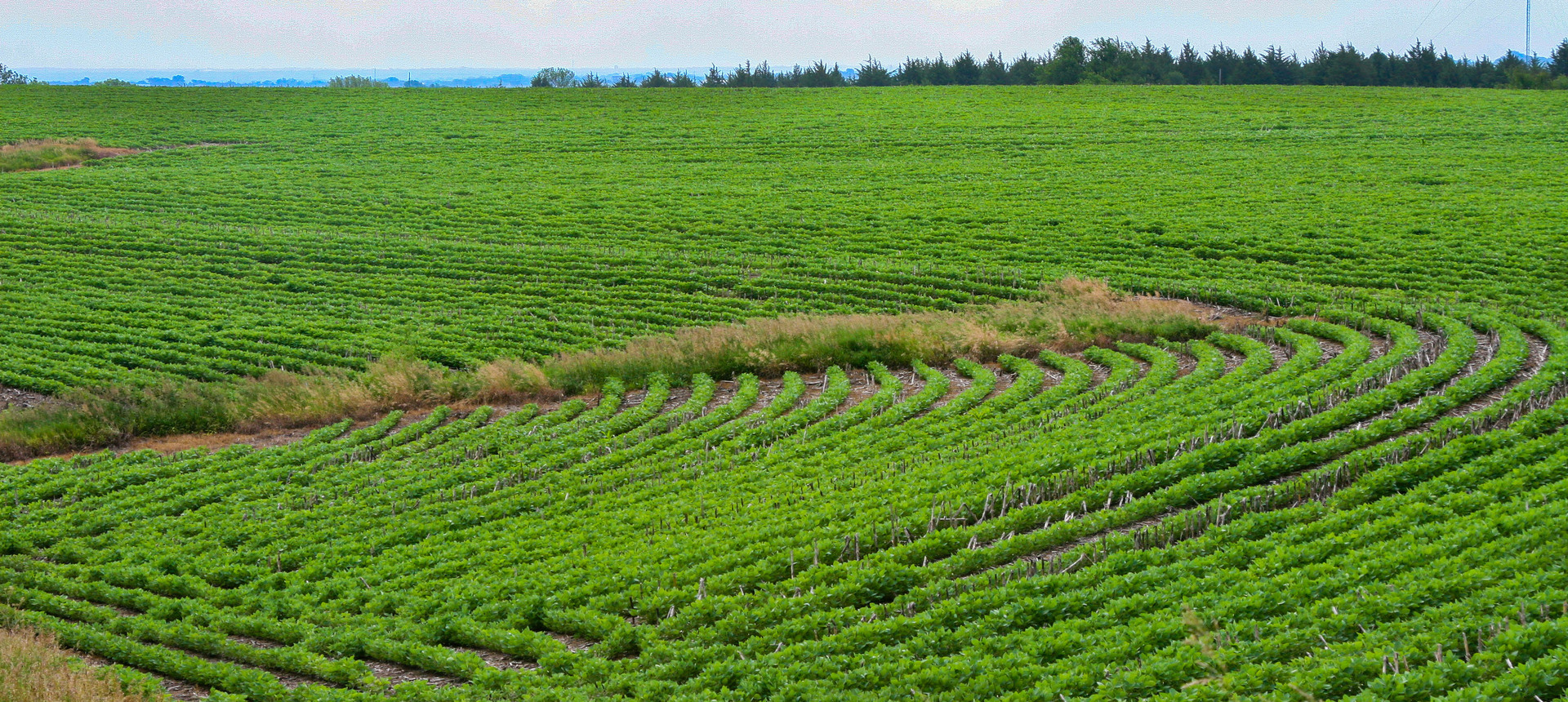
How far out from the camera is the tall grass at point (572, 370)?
20766mm

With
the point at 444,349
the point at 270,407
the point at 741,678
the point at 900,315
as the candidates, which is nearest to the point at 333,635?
the point at 741,678

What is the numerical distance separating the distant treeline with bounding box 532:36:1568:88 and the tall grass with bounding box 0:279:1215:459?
66.3 metres

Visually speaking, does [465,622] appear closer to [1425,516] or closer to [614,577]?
[614,577]

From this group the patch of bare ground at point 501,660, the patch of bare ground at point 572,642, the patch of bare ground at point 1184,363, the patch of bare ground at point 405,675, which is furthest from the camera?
A: the patch of bare ground at point 1184,363

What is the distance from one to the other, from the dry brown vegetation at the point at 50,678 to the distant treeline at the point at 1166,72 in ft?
261

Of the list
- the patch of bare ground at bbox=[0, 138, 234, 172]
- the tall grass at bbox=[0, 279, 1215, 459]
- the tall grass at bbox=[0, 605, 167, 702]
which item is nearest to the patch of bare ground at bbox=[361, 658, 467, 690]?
the tall grass at bbox=[0, 605, 167, 702]

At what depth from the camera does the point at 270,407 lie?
69.6 ft

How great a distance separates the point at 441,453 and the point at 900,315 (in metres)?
12.3

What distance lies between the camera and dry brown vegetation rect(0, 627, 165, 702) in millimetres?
9859

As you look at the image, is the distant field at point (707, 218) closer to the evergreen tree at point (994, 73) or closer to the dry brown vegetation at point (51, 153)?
the dry brown vegetation at point (51, 153)

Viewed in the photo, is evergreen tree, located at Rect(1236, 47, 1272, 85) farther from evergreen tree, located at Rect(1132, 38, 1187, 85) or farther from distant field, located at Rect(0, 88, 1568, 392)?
distant field, located at Rect(0, 88, 1568, 392)

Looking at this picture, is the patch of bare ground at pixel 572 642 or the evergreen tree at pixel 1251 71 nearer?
the patch of bare ground at pixel 572 642

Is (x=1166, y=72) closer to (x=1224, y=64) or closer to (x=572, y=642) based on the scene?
(x=1224, y=64)

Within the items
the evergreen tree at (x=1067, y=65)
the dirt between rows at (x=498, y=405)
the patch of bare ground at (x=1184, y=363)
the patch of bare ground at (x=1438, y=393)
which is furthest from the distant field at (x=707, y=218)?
the evergreen tree at (x=1067, y=65)
